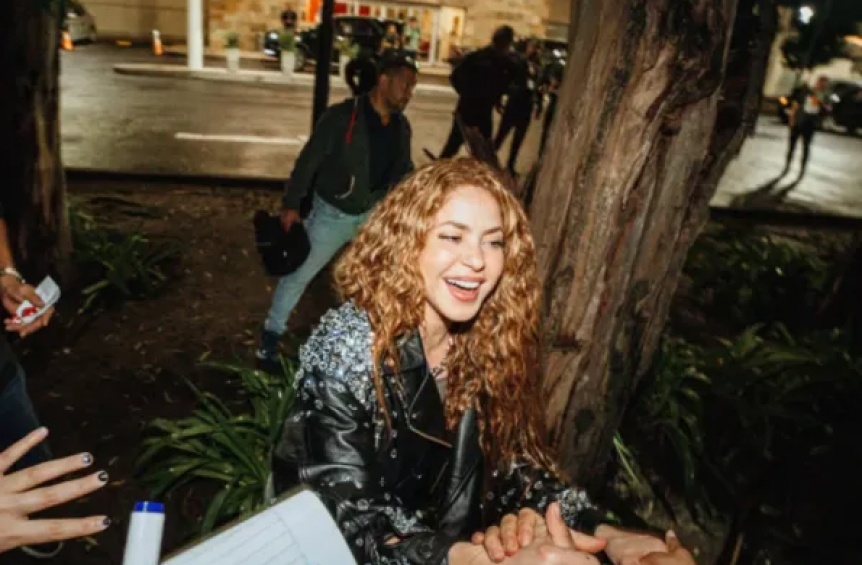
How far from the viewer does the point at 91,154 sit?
9062 mm

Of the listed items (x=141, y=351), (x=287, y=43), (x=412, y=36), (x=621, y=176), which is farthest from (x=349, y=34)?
(x=621, y=176)

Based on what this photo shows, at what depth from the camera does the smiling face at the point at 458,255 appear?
5.90 feet

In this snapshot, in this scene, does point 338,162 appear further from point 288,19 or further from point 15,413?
point 288,19

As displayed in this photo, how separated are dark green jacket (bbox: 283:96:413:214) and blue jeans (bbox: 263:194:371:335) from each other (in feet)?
0.20

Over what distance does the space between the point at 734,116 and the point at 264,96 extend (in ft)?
47.1

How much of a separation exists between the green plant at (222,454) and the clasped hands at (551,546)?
1840 millimetres

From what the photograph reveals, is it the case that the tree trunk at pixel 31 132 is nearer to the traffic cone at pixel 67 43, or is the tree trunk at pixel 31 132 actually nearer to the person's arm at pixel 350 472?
the person's arm at pixel 350 472

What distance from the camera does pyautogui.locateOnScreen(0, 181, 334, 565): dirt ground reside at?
3332mm

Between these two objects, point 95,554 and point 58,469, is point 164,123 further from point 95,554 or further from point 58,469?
point 58,469

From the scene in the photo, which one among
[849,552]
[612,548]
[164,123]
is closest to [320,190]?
[612,548]

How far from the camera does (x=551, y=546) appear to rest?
144 cm

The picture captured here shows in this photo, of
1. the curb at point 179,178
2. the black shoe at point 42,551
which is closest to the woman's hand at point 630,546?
the black shoe at point 42,551

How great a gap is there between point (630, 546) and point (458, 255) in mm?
851

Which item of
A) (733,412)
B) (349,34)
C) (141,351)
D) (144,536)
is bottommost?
(141,351)
